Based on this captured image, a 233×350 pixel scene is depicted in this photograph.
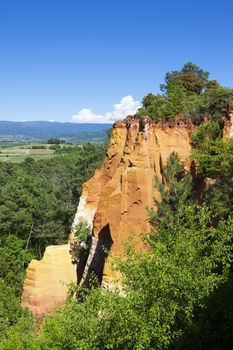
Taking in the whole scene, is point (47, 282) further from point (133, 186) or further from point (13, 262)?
point (133, 186)

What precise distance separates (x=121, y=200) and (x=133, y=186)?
1168mm

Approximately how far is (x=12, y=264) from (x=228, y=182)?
1132 inches

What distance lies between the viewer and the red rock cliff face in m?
27.7

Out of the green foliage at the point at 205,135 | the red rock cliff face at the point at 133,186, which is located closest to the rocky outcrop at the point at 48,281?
the red rock cliff face at the point at 133,186

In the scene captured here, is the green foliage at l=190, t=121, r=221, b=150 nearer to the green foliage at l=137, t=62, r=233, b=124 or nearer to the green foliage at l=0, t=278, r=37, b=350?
the green foliage at l=137, t=62, r=233, b=124

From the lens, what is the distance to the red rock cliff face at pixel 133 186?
90.8ft

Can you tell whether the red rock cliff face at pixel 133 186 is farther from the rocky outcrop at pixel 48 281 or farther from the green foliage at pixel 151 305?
the green foliage at pixel 151 305

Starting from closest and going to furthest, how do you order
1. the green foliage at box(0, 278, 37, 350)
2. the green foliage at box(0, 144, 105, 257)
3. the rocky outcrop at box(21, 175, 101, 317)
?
the green foliage at box(0, 278, 37, 350) < the rocky outcrop at box(21, 175, 101, 317) < the green foliage at box(0, 144, 105, 257)

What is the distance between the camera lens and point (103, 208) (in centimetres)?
2970

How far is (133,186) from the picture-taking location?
92.5ft

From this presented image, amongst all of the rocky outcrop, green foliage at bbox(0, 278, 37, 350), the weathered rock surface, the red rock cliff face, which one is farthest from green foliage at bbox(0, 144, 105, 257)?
the red rock cliff face

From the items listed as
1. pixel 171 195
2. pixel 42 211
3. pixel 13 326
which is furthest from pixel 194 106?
pixel 42 211

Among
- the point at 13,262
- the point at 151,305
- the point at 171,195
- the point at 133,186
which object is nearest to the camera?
the point at 151,305

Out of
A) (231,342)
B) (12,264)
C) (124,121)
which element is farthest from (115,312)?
(12,264)
